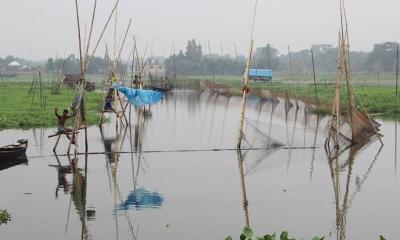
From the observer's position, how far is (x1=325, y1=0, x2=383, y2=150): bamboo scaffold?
1628cm

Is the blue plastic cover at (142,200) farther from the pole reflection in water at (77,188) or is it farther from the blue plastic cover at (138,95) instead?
the blue plastic cover at (138,95)

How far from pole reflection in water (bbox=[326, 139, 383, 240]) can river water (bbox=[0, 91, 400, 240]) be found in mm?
23

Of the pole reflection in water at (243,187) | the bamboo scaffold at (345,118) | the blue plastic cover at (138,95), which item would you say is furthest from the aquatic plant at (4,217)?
the blue plastic cover at (138,95)

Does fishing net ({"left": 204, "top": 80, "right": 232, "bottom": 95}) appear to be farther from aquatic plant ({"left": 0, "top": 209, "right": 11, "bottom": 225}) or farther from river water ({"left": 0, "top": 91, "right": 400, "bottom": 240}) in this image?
aquatic plant ({"left": 0, "top": 209, "right": 11, "bottom": 225})

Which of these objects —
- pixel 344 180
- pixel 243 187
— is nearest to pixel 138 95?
pixel 243 187

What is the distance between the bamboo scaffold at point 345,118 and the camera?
16281mm

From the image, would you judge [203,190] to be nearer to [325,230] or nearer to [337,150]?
[325,230]

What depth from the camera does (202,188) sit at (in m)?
12.3

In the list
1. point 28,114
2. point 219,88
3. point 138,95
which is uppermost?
point 138,95

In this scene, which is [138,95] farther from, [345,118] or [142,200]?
[142,200]

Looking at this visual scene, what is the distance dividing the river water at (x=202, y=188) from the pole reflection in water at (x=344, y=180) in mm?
23

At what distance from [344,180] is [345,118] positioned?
4.71m

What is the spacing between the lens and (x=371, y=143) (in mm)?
18203

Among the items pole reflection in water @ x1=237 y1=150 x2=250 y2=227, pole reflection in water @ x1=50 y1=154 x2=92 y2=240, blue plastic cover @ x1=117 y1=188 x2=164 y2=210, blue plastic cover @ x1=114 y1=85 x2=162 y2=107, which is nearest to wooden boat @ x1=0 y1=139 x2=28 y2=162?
pole reflection in water @ x1=50 y1=154 x2=92 y2=240
